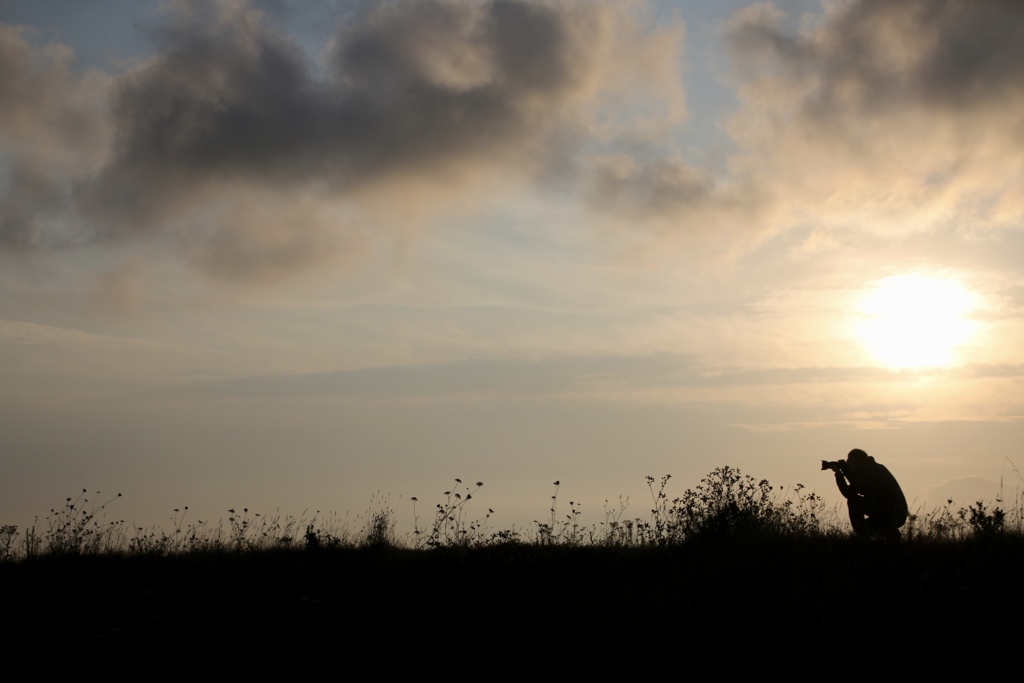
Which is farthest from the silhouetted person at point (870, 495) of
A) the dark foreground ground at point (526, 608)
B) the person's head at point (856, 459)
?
the dark foreground ground at point (526, 608)

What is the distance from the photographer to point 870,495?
12.7 meters

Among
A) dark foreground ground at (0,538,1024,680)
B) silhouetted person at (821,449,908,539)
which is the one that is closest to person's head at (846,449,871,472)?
silhouetted person at (821,449,908,539)

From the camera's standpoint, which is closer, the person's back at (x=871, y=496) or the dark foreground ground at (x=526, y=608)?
the dark foreground ground at (x=526, y=608)

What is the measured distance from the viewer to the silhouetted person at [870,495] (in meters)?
12.4

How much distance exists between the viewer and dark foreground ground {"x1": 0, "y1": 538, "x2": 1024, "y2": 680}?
891 cm

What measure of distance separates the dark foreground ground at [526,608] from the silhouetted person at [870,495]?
680 millimetres

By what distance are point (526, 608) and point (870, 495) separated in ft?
18.7

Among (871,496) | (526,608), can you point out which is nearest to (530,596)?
(526,608)

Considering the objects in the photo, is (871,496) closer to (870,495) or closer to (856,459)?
(870,495)

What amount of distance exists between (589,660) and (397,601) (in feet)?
9.75

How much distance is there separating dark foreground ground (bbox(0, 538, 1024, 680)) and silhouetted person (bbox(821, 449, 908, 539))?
0.68m

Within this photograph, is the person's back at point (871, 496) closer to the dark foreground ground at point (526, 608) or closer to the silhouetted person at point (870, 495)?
the silhouetted person at point (870, 495)

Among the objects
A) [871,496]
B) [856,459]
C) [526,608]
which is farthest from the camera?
[856,459]

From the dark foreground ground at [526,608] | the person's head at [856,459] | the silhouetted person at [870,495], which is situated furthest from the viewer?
the person's head at [856,459]
